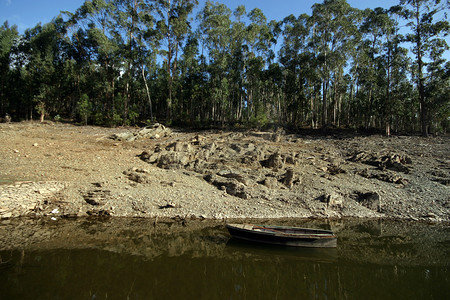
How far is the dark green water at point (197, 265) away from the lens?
740cm

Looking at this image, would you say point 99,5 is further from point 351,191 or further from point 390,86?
point 390,86

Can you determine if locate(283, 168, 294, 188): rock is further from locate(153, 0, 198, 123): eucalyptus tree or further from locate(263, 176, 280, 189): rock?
locate(153, 0, 198, 123): eucalyptus tree

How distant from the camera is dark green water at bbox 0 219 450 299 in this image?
7.40m

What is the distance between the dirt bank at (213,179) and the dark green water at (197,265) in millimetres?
2261

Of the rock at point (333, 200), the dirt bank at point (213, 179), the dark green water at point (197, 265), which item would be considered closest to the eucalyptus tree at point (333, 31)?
the dirt bank at point (213, 179)

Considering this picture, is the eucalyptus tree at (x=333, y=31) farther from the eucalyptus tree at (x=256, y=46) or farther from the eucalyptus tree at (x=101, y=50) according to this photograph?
the eucalyptus tree at (x=101, y=50)

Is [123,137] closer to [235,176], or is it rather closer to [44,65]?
[235,176]

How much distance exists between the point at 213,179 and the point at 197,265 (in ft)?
32.9

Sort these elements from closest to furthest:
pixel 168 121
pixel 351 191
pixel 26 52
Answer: pixel 351 191, pixel 168 121, pixel 26 52

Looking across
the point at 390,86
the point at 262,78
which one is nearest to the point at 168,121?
the point at 262,78

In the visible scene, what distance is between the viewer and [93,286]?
7.37m

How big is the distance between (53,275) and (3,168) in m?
13.7

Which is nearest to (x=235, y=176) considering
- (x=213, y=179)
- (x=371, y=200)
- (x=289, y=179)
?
(x=213, y=179)

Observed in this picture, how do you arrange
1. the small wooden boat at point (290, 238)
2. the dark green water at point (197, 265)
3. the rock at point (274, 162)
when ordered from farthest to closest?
the rock at point (274, 162) < the small wooden boat at point (290, 238) < the dark green water at point (197, 265)
